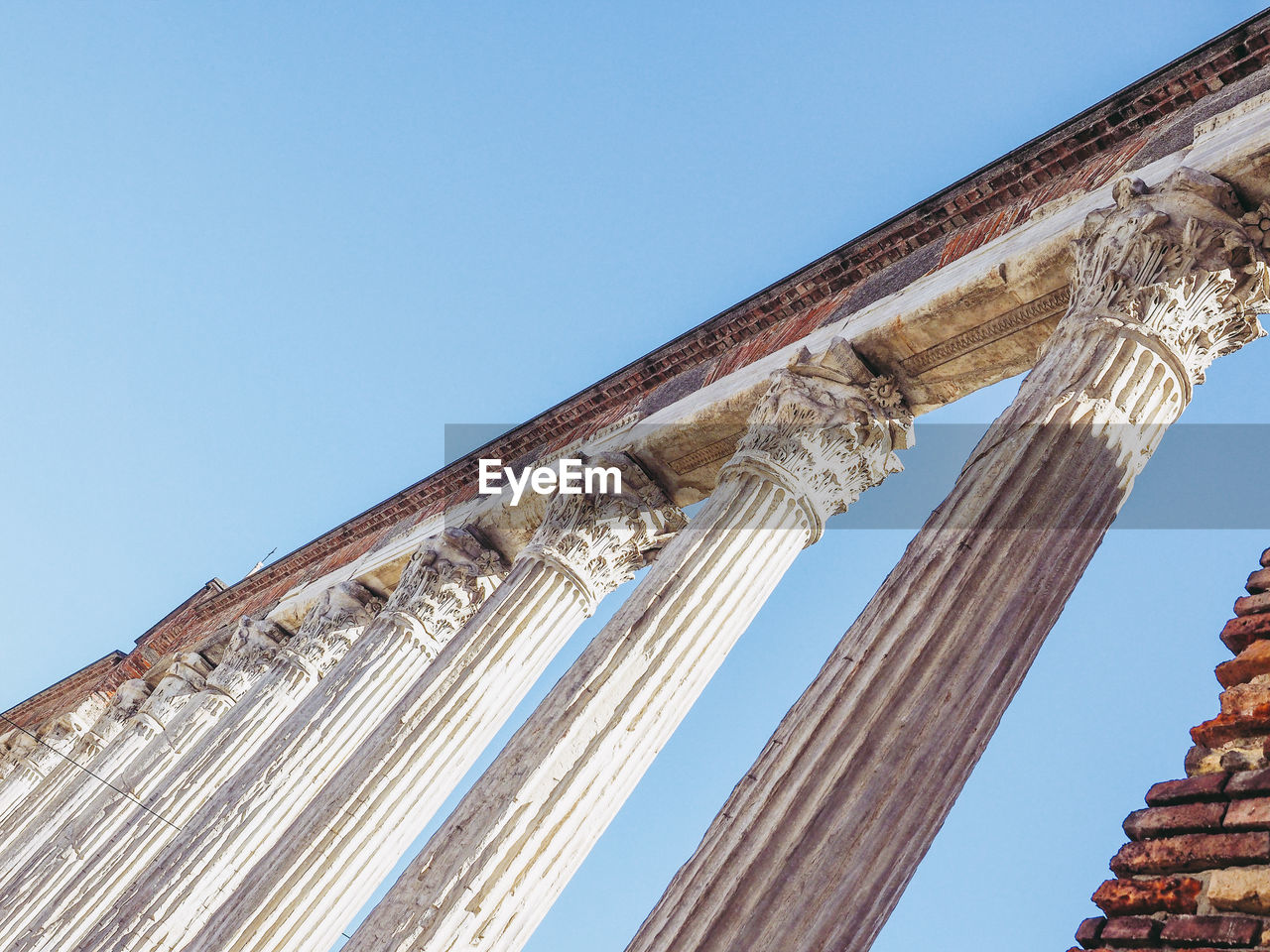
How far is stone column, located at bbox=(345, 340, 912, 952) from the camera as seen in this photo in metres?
6.95

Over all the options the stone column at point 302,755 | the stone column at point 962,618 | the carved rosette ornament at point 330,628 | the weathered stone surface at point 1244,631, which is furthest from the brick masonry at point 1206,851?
the carved rosette ornament at point 330,628

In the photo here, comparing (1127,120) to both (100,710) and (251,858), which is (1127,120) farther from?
(100,710)

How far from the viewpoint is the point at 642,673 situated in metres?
7.82

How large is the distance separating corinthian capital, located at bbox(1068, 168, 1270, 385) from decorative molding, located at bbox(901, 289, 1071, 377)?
4.14 feet

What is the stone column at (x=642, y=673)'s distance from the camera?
6953 millimetres

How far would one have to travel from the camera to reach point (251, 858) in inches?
434

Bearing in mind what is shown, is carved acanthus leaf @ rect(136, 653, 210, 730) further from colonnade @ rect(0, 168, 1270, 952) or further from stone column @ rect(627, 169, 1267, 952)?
stone column @ rect(627, 169, 1267, 952)

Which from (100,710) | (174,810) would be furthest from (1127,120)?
(100,710)

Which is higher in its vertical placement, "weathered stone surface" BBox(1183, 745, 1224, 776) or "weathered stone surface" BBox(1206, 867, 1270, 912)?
"weathered stone surface" BBox(1183, 745, 1224, 776)

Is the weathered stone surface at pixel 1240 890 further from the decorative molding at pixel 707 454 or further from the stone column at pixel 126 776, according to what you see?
the stone column at pixel 126 776

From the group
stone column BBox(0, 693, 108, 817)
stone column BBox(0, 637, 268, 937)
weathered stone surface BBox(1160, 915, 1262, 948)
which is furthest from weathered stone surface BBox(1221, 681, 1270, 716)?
stone column BBox(0, 693, 108, 817)

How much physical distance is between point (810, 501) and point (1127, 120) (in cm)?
409

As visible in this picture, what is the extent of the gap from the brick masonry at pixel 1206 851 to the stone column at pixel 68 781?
16.8 metres

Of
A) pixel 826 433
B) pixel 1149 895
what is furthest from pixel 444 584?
pixel 1149 895
